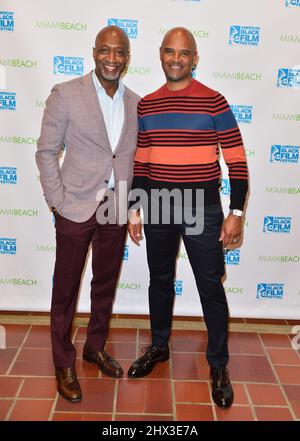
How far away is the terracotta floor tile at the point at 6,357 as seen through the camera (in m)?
2.85

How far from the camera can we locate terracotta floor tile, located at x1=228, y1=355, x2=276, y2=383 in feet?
9.31

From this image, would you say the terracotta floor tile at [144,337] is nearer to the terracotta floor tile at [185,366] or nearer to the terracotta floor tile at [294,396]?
the terracotta floor tile at [185,366]

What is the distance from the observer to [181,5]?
3092 mm

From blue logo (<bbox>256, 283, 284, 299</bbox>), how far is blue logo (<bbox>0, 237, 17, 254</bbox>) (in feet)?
6.04

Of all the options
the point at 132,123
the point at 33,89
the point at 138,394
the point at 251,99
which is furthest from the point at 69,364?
the point at 251,99

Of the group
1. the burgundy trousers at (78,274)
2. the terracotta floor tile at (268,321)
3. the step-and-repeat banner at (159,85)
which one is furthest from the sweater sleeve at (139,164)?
the terracotta floor tile at (268,321)

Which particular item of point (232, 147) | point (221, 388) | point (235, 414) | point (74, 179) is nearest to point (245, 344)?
point (221, 388)

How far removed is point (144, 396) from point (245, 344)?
3.13 ft

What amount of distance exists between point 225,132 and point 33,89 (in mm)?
1459

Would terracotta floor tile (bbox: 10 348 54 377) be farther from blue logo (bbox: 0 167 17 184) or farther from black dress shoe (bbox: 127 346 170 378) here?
blue logo (bbox: 0 167 17 184)

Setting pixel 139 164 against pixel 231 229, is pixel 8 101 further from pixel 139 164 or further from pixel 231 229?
pixel 231 229

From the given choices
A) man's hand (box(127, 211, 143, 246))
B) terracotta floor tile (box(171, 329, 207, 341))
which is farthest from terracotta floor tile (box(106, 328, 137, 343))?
man's hand (box(127, 211, 143, 246))

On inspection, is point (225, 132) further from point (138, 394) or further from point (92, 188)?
point (138, 394)

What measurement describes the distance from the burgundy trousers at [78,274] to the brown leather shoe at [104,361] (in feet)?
0.21
